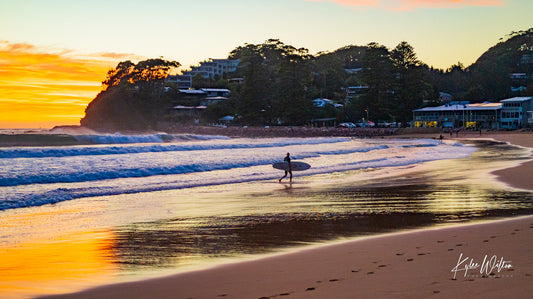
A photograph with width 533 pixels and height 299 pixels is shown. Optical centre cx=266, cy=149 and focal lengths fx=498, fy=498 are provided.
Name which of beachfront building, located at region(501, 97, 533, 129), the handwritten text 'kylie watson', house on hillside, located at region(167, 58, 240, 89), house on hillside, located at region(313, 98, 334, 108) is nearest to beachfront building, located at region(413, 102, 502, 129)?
beachfront building, located at region(501, 97, 533, 129)

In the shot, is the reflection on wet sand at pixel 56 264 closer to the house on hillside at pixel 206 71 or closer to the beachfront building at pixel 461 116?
the beachfront building at pixel 461 116

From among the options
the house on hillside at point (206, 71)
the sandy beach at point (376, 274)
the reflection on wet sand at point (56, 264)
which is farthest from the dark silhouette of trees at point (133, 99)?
the sandy beach at point (376, 274)

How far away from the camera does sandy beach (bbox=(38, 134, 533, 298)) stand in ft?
19.5

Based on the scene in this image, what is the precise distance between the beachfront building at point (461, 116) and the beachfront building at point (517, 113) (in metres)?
1.20

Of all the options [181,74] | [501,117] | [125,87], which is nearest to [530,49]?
[501,117]

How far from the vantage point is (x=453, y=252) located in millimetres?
7867

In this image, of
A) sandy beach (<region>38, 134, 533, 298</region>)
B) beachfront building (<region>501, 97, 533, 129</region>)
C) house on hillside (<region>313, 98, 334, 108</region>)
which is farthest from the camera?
house on hillside (<region>313, 98, 334, 108</region>)

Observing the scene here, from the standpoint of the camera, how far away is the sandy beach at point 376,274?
5955 mm

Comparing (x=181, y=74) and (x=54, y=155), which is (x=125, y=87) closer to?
(x=181, y=74)

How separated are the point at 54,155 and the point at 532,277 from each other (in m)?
37.4

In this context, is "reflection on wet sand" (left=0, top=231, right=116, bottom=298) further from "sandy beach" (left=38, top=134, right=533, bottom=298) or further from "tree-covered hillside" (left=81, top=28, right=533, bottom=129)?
"tree-covered hillside" (left=81, top=28, right=533, bottom=129)

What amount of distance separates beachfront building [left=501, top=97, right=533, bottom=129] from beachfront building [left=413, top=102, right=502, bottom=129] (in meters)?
1.20

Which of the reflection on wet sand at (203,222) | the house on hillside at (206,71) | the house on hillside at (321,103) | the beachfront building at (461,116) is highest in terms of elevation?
the house on hillside at (206,71)

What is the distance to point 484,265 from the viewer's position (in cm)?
682
